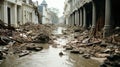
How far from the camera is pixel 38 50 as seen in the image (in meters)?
14.7

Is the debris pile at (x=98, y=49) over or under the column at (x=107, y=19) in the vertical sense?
under

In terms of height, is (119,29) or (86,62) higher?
(119,29)

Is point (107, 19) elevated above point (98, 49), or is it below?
above

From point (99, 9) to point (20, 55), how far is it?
45.7 ft

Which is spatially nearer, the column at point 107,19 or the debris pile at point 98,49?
the debris pile at point 98,49

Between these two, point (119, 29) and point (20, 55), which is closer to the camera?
point (20, 55)

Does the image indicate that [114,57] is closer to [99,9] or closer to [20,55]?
[20,55]

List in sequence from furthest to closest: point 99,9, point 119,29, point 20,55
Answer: point 99,9
point 119,29
point 20,55

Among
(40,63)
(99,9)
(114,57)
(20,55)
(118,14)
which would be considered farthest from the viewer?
(99,9)

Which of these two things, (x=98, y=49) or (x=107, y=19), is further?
(x=107, y=19)

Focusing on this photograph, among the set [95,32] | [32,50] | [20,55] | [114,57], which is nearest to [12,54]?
[20,55]

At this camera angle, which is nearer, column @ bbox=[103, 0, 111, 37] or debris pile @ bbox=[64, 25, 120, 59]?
debris pile @ bbox=[64, 25, 120, 59]

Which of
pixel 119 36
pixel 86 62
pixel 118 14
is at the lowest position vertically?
pixel 86 62

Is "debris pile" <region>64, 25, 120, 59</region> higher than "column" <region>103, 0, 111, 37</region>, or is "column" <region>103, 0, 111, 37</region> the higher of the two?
A: "column" <region>103, 0, 111, 37</region>
